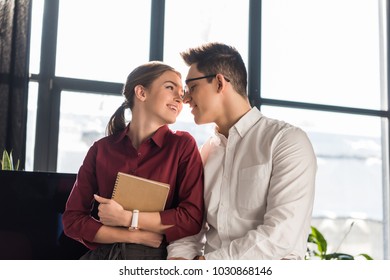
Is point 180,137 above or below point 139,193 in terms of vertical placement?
above

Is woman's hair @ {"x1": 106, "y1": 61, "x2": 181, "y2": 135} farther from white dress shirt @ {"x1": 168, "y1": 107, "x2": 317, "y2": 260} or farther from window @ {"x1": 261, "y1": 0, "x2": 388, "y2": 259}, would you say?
window @ {"x1": 261, "y1": 0, "x2": 388, "y2": 259}

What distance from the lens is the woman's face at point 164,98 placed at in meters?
2.19

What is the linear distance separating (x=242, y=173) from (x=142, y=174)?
379 mm

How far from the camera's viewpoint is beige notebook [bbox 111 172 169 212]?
1.90 metres

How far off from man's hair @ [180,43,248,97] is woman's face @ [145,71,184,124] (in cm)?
14

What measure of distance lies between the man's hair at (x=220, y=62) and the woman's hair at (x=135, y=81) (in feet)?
0.37

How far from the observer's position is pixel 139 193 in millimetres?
1927

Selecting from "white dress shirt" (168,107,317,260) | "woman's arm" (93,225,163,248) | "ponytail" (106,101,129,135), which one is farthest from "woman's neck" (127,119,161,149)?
"woman's arm" (93,225,163,248)

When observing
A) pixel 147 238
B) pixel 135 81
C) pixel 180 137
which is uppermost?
pixel 135 81

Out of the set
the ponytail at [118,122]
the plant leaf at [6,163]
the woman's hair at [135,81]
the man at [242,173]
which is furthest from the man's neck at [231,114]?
the plant leaf at [6,163]

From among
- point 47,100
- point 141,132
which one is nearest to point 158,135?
point 141,132

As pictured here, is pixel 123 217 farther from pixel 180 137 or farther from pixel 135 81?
pixel 135 81

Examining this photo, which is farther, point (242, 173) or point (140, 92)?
point (140, 92)
